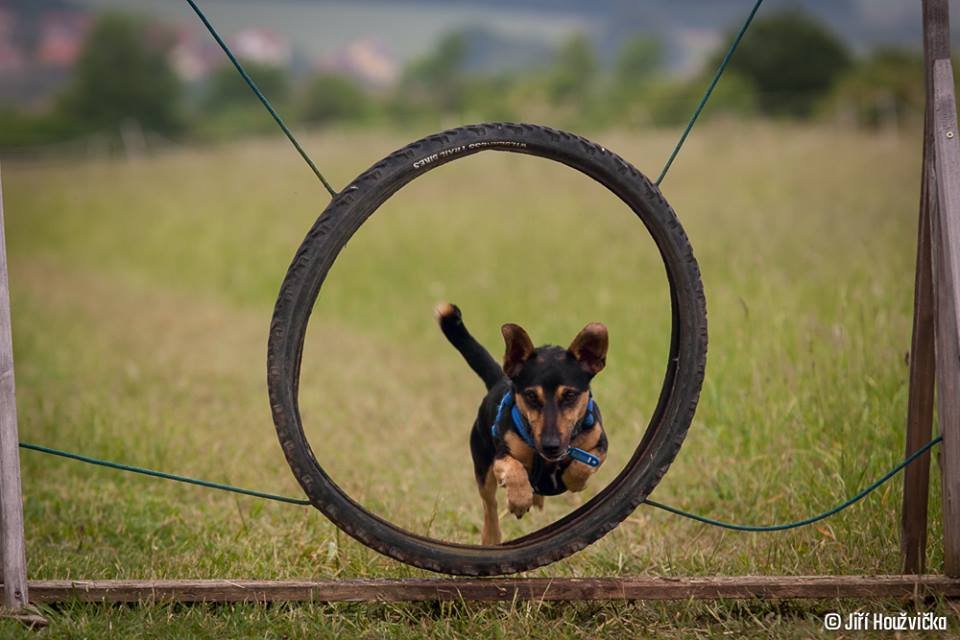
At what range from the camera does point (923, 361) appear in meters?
3.98

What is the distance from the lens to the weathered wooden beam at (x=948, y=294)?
370 cm

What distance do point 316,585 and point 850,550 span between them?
2.22 metres

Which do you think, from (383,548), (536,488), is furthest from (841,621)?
(383,548)

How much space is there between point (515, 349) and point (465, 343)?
1.72 feet

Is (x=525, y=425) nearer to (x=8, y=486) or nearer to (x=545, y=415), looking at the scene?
(x=545, y=415)

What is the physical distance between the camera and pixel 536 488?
382 cm

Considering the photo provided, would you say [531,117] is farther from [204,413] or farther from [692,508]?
[692,508]

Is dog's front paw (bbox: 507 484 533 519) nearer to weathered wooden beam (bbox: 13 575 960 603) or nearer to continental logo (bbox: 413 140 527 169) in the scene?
weathered wooden beam (bbox: 13 575 960 603)

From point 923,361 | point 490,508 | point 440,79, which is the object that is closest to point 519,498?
point 490,508

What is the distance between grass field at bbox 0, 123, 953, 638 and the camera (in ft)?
13.9

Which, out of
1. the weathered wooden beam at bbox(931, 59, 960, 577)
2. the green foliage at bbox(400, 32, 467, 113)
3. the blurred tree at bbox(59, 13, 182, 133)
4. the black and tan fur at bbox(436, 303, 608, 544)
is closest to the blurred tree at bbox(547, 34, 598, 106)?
the green foliage at bbox(400, 32, 467, 113)

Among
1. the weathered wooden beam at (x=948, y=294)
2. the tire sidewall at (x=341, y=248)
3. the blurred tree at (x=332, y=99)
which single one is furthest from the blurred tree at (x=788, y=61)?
the tire sidewall at (x=341, y=248)

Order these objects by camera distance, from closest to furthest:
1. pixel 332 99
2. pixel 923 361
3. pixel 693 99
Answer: pixel 923 361
pixel 693 99
pixel 332 99

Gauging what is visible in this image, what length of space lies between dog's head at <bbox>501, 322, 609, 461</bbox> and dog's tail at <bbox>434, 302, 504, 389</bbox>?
382 millimetres
